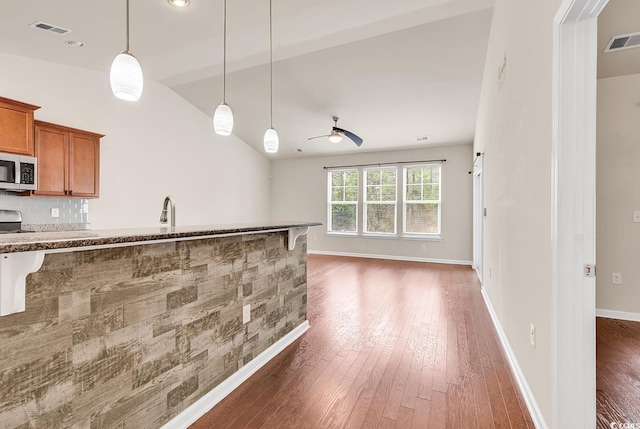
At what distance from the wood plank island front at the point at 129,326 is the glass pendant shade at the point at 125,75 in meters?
0.84

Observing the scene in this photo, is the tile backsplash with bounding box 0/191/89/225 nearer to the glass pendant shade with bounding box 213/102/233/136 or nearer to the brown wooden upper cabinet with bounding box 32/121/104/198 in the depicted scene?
the brown wooden upper cabinet with bounding box 32/121/104/198

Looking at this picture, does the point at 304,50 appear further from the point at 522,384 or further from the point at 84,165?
the point at 522,384

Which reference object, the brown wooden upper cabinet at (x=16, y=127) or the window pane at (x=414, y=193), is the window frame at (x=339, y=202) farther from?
the brown wooden upper cabinet at (x=16, y=127)

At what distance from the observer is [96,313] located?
1.36 m

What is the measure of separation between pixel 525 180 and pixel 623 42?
1884 millimetres

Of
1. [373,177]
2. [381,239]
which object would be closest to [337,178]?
[373,177]

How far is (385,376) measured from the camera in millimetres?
2277

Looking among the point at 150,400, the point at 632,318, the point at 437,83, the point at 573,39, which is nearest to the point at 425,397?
the point at 150,400

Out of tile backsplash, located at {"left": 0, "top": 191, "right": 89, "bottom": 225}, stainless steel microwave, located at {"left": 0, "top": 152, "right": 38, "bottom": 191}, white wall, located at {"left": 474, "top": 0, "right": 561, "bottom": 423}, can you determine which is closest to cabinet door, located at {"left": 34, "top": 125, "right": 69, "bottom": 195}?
stainless steel microwave, located at {"left": 0, "top": 152, "right": 38, "bottom": 191}

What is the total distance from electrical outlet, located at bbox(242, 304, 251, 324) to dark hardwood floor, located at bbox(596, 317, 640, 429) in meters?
2.23

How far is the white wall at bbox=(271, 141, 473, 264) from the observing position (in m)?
6.80

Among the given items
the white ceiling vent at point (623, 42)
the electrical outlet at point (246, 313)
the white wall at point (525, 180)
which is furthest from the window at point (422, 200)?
the electrical outlet at point (246, 313)

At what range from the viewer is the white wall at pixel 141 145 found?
12.8 feet

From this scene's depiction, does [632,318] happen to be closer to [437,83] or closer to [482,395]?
[482,395]
